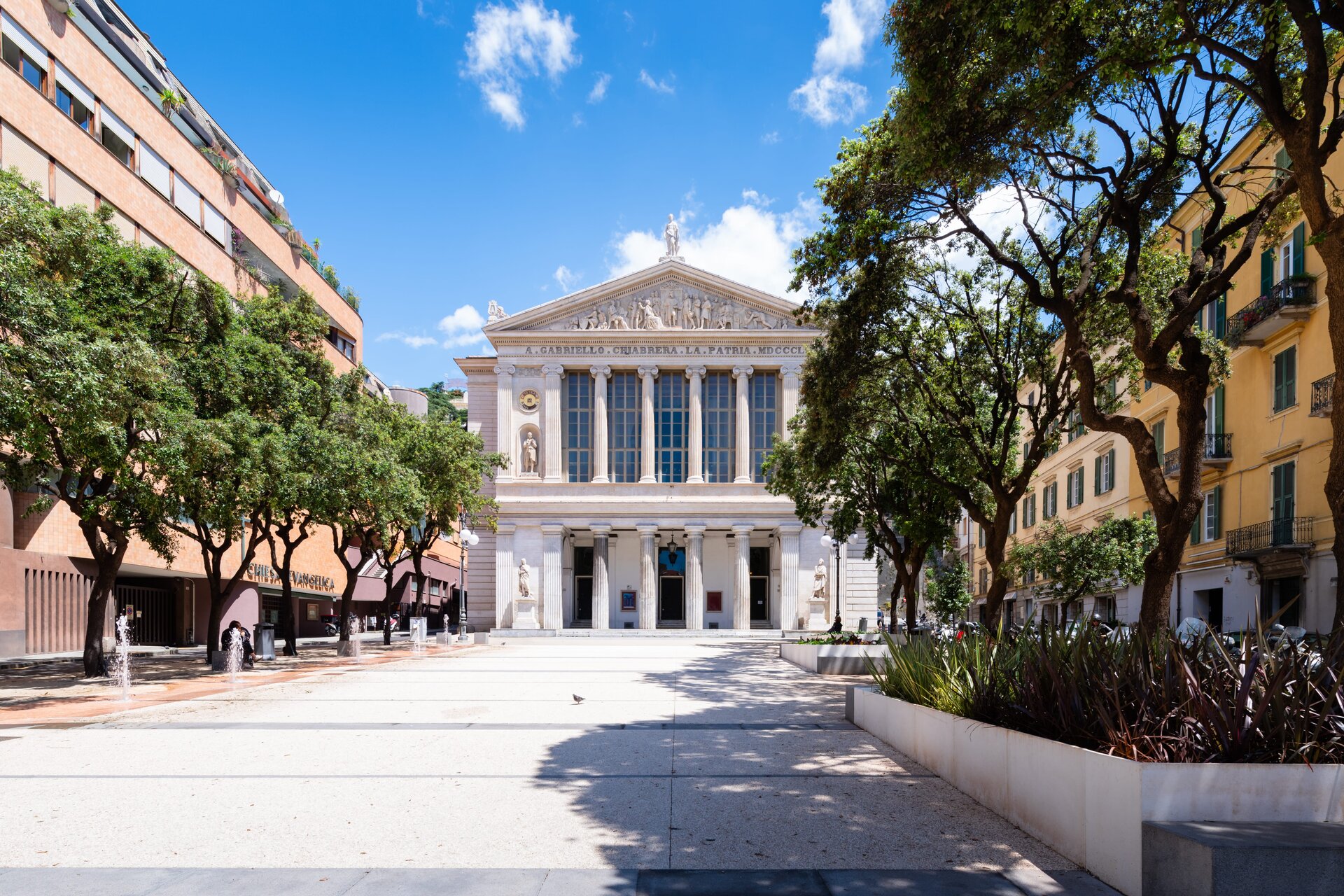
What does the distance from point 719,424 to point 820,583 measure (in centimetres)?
1051

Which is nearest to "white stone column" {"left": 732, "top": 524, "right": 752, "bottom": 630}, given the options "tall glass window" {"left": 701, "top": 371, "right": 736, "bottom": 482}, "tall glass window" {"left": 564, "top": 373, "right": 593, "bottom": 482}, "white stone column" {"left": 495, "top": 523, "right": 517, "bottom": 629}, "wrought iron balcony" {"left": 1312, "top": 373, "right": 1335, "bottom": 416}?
"tall glass window" {"left": 701, "top": 371, "right": 736, "bottom": 482}

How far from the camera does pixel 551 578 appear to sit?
159 ft

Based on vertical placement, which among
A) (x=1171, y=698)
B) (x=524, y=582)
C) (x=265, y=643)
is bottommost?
(x=524, y=582)

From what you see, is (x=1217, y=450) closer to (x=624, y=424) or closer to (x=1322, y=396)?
(x=1322, y=396)

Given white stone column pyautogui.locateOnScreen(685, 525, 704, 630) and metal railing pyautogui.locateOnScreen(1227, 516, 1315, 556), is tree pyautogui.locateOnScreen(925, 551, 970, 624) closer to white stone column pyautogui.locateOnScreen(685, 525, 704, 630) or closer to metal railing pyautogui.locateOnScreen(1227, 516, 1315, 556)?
white stone column pyautogui.locateOnScreen(685, 525, 704, 630)

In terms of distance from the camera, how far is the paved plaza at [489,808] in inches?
213

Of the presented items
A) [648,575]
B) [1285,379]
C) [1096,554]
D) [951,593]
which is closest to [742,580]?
[648,575]

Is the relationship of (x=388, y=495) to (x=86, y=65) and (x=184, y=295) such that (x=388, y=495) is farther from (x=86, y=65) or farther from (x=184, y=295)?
(x=86, y=65)

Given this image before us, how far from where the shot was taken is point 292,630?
1040 inches

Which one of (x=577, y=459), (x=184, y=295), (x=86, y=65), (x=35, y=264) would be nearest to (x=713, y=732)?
(x=35, y=264)

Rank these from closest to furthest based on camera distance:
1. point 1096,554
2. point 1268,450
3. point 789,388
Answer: point 1268,450 < point 1096,554 < point 789,388

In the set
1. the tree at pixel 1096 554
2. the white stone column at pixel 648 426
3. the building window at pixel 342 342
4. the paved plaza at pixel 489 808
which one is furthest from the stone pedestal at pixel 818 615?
the paved plaza at pixel 489 808

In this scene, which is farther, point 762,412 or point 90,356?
point 762,412

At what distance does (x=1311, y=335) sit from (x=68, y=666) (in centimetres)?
3277
